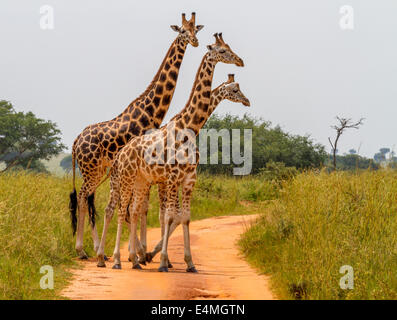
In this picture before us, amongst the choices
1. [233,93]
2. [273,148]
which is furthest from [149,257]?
[273,148]

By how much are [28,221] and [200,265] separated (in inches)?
117

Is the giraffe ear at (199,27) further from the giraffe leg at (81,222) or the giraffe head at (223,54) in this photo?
the giraffe leg at (81,222)

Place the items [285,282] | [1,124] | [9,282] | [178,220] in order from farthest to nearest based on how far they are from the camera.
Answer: [1,124] < [178,220] < [285,282] < [9,282]

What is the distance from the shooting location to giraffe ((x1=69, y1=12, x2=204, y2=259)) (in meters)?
10.0

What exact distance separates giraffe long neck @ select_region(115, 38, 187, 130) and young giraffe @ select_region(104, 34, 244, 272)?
0.87 metres

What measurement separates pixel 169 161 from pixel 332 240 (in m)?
2.77

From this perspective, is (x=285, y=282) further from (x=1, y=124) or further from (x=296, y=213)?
(x=1, y=124)

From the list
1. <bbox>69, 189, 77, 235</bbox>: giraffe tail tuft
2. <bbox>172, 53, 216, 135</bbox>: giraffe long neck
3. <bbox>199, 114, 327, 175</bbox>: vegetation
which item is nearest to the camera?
<bbox>172, 53, 216, 135</bbox>: giraffe long neck

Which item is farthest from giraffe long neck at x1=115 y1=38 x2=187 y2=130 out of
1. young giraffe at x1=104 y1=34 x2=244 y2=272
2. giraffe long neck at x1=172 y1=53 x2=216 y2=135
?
giraffe long neck at x1=172 y1=53 x2=216 y2=135

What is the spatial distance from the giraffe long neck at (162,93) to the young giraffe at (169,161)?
0.87m

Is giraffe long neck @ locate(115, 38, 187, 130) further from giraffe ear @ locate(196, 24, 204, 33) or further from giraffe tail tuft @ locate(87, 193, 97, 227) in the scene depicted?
giraffe tail tuft @ locate(87, 193, 97, 227)

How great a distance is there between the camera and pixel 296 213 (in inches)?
374
